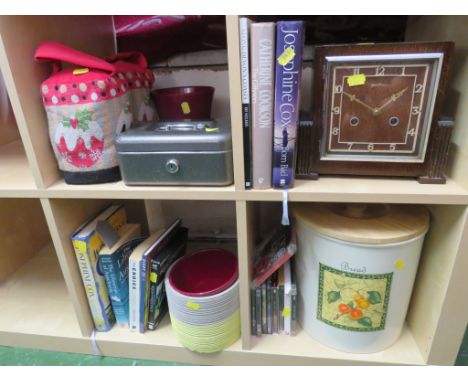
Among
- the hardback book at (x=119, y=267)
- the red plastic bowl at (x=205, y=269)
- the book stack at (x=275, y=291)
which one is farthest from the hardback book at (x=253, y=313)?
the hardback book at (x=119, y=267)

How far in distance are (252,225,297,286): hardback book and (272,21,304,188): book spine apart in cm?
21

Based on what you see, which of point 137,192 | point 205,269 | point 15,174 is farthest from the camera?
point 205,269

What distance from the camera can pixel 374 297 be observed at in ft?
2.44

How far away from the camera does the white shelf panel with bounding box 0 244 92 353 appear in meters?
0.91

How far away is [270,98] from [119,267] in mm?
563

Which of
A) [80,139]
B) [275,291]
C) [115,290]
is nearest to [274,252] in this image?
[275,291]

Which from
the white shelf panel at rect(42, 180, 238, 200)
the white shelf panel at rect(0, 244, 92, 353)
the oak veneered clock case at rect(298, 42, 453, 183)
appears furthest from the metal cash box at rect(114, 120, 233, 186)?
the white shelf panel at rect(0, 244, 92, 353)

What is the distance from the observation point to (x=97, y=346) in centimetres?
89

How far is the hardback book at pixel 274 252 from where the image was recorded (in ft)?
2.61

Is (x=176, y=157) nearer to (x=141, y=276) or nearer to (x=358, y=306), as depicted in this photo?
(x=141, y=276)

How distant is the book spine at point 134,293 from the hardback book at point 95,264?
0.24ft

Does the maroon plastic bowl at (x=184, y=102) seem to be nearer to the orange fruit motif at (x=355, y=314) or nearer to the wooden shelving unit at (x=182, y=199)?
the wooden shelving unit at (x=182, y=199)
